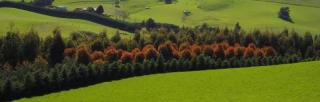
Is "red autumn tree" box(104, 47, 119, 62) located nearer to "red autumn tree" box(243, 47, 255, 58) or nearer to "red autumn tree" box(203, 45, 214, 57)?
"red autumn tree" box(203, 45, 214, 57)

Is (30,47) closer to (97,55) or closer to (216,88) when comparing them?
(97,55)

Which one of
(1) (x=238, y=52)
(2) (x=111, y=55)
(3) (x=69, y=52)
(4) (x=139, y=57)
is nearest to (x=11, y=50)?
(3) (x=69, y=52)

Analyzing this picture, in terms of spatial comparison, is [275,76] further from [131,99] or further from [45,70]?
[45,70]

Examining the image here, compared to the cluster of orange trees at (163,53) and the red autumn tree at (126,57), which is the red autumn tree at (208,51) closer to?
the cluster of orange trees at (163,53)

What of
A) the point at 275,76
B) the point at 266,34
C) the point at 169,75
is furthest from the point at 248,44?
the point at 275,76

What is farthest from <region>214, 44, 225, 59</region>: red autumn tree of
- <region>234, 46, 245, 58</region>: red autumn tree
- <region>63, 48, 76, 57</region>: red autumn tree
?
<region>63, 48, 76, 57</region>: red autumn tree

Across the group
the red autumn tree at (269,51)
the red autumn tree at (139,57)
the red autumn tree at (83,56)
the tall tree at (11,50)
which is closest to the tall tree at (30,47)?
the tall tree at (11,50)
